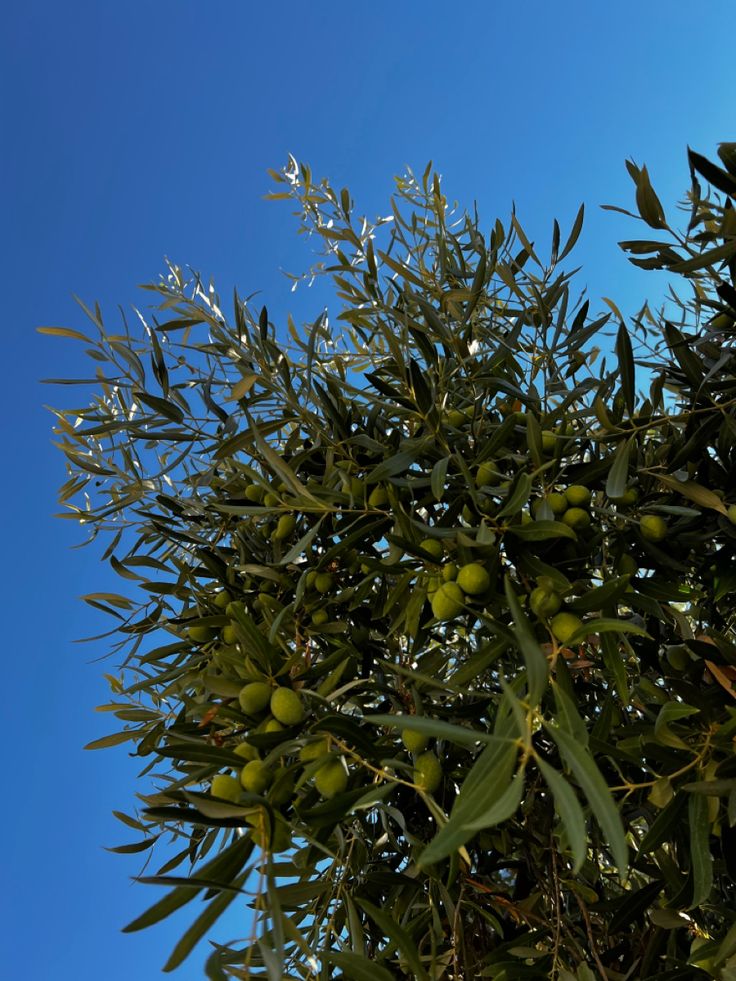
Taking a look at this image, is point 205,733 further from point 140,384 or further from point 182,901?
point 140,384

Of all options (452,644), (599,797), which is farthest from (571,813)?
(452,644)

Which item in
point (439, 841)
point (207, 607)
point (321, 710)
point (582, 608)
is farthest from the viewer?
point (207, 607)

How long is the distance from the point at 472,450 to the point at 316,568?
1.43 feet

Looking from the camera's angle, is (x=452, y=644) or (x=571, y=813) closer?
(x=571, y=813)

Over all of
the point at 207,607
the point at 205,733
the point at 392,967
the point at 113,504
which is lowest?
the point at 392,967

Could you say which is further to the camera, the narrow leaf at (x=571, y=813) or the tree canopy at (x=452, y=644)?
the tree canopy at (x=452, y=644)

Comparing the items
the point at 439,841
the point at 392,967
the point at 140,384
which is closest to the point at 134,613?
the point at 140,384

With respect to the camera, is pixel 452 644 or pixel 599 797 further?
pixel 452 644

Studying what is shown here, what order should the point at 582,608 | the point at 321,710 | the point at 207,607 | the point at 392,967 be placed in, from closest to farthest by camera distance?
1. the point at 582,608
2. the point at 321,710
3. the point at 392,967
4. the point at 207,607

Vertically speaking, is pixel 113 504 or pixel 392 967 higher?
pixel 113 504

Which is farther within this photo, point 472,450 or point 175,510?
point 175,510

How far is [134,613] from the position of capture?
196 cm

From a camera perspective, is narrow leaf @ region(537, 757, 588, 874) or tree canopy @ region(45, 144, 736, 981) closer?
narrow leaf @ region(537, 757, 588, 874)

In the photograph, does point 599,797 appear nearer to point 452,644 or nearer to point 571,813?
point 571,813
